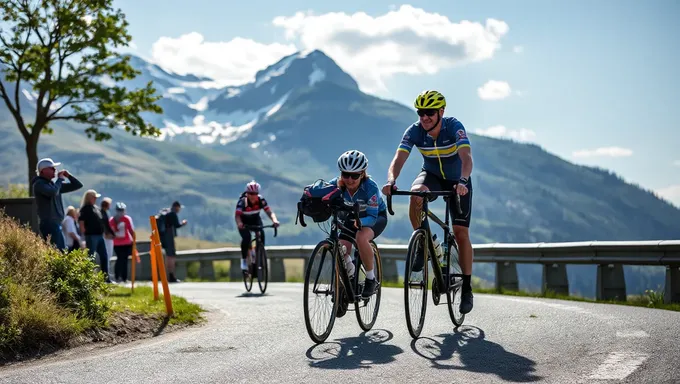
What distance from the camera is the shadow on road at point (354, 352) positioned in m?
6.98

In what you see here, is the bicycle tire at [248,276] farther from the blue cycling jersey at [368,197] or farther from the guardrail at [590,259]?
the blue cycling jersey at [368,197]

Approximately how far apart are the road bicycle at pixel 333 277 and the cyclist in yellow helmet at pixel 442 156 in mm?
652

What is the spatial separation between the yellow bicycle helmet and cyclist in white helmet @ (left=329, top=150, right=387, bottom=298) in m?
0.74

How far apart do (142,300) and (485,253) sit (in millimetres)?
7794

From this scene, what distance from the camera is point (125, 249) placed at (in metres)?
22.3

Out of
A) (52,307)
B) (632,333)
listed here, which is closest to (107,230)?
(52,307)

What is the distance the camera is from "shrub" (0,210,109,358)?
8.48 meters

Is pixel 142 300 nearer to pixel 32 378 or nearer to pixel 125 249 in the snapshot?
pixel 32 378

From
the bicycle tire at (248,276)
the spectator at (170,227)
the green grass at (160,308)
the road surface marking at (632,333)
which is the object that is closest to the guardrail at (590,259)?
the bicycle tire at (248,276)

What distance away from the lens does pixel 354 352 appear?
7.60 m

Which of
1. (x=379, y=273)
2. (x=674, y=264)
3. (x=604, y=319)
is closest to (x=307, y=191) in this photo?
(x=379, y=273)

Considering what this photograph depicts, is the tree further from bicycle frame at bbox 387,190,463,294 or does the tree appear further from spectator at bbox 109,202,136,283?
bicycle frame at bbox 387,190,463,294

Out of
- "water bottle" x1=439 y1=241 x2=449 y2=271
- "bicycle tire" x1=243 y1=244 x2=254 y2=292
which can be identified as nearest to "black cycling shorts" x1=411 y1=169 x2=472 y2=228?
"water bottle" x1=439 y1=241 x2=449 y2=271

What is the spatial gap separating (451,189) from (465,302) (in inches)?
44.8
